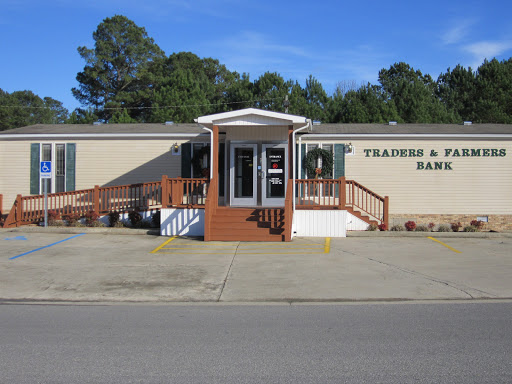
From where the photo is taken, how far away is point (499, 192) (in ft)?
56.8

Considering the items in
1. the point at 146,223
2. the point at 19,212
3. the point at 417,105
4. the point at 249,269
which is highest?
the point at 417,105

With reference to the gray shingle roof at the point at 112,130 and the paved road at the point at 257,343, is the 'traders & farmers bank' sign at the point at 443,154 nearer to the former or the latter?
the gray shingle roof at the point at 112,130

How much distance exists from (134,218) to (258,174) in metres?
4.41

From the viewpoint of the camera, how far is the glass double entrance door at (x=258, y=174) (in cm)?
1609

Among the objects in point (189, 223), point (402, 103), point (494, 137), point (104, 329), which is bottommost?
point (104, 329)

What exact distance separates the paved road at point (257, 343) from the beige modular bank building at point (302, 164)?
8759 mm

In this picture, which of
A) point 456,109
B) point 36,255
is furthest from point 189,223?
point 456,109

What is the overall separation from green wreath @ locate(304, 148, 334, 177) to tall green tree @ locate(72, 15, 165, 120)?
30528 millimetres

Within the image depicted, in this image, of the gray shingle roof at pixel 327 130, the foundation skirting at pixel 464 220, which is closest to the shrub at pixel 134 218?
the gray shingle roof at pixel 327 130

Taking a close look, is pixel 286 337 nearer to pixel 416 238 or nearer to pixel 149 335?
pixel 149 335

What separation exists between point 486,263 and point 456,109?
32.7 m

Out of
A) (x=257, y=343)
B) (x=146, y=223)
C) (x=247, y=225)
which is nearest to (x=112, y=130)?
(x=146, y=223)

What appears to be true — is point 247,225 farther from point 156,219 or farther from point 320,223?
point 156,219

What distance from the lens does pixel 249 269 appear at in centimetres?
991
